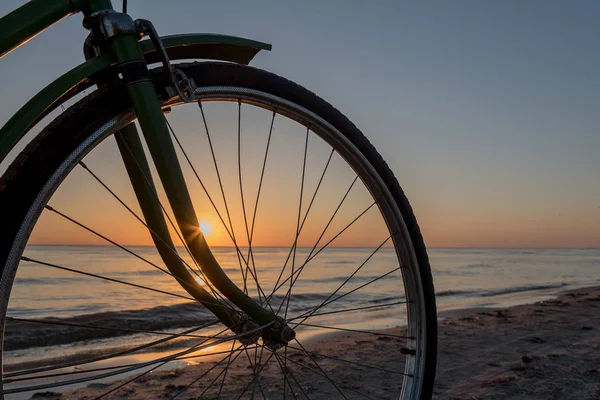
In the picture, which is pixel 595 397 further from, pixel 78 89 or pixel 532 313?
pixel 532 313

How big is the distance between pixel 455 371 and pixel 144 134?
2.62 meters

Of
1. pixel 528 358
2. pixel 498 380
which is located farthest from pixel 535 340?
pixel 498 380

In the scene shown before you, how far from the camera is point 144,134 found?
4.50ft

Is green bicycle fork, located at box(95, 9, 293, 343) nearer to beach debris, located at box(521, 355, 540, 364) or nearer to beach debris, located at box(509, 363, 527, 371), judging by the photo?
beach debris, located at box(509, 363, 527, 371)

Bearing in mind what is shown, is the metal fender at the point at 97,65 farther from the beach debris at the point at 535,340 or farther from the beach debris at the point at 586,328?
the beach debris at the point at 586,328

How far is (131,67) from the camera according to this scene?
1331mm

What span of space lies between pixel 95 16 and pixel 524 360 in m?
3.20

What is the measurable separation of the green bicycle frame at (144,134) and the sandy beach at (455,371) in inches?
18.0

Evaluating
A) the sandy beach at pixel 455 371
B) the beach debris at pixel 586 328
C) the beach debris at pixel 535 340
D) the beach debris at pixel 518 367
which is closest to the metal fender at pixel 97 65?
the sandy beach at pixel 455 371

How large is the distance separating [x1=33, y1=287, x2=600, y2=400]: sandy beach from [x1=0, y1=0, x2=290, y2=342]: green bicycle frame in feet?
1.50

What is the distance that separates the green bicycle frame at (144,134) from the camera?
122 cm

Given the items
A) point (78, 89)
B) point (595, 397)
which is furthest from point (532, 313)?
point (78, 89)

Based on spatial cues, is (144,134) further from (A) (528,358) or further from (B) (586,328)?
(B) (586,328)

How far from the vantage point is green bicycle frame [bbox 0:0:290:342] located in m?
1.22
